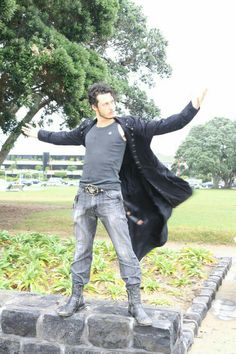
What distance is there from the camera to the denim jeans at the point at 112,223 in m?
4.55

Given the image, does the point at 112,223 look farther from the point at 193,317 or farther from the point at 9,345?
the point at 193,317

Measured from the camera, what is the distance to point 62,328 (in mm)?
4699

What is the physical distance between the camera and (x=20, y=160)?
85.3m

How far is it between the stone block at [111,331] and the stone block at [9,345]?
84 centimetres

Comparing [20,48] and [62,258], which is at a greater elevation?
[20,48]

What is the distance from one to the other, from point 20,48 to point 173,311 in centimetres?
820

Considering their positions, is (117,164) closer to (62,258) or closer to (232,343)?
(232,343)

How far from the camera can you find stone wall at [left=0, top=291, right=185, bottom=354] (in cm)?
447

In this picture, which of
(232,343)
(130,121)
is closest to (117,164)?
(130,121)

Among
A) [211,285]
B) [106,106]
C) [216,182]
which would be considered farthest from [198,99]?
[216,182]

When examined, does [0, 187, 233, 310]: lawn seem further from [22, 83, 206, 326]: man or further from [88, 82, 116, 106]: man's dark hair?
[88, 82, 116, 106]: man's dark hair

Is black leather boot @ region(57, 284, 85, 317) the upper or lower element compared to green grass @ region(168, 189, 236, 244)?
upper

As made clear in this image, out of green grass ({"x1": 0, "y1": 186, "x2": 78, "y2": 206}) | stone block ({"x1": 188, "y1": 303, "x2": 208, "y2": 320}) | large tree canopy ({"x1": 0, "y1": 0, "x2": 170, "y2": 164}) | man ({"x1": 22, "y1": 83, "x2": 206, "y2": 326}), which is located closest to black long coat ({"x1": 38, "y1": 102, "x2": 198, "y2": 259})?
man ({"x1": 22, "y1": 83, "x2": 206, "y2": 326})

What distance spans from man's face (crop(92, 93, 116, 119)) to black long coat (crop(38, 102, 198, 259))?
122mm
